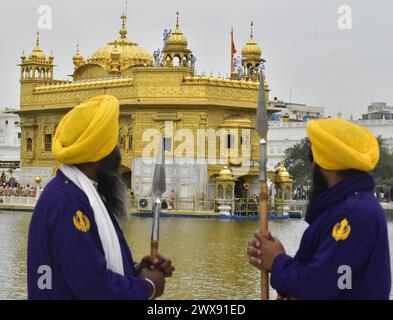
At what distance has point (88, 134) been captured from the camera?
4.28 meters

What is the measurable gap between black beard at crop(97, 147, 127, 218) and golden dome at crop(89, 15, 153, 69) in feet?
117

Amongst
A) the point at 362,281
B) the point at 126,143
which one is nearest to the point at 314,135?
the point at 362,281

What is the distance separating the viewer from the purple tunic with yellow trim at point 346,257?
415cm

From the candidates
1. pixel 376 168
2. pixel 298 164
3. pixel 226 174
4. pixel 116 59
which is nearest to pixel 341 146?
pixel 226 174

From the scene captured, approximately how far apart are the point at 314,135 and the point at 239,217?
26.7 metres

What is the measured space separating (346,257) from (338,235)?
0.32ft

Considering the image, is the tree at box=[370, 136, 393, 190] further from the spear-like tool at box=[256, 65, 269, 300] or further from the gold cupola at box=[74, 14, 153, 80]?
the spear-like tool at box=[256, 65, 269, 300]

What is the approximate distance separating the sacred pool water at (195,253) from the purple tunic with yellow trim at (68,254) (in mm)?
2762

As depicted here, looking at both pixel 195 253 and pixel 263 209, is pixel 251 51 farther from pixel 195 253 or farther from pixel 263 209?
pixel 263 209

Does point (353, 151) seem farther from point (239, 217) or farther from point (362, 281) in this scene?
point (239, 217)

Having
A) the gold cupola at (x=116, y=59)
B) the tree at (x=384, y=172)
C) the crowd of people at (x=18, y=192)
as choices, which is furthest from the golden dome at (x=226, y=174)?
the tree at (x=384, y=172)

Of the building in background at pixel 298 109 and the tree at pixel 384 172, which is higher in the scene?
the building in background at pixel 298 109

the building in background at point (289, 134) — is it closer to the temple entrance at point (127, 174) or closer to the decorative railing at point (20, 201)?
the temple entrance at point (127, 174)

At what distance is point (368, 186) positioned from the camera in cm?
438
